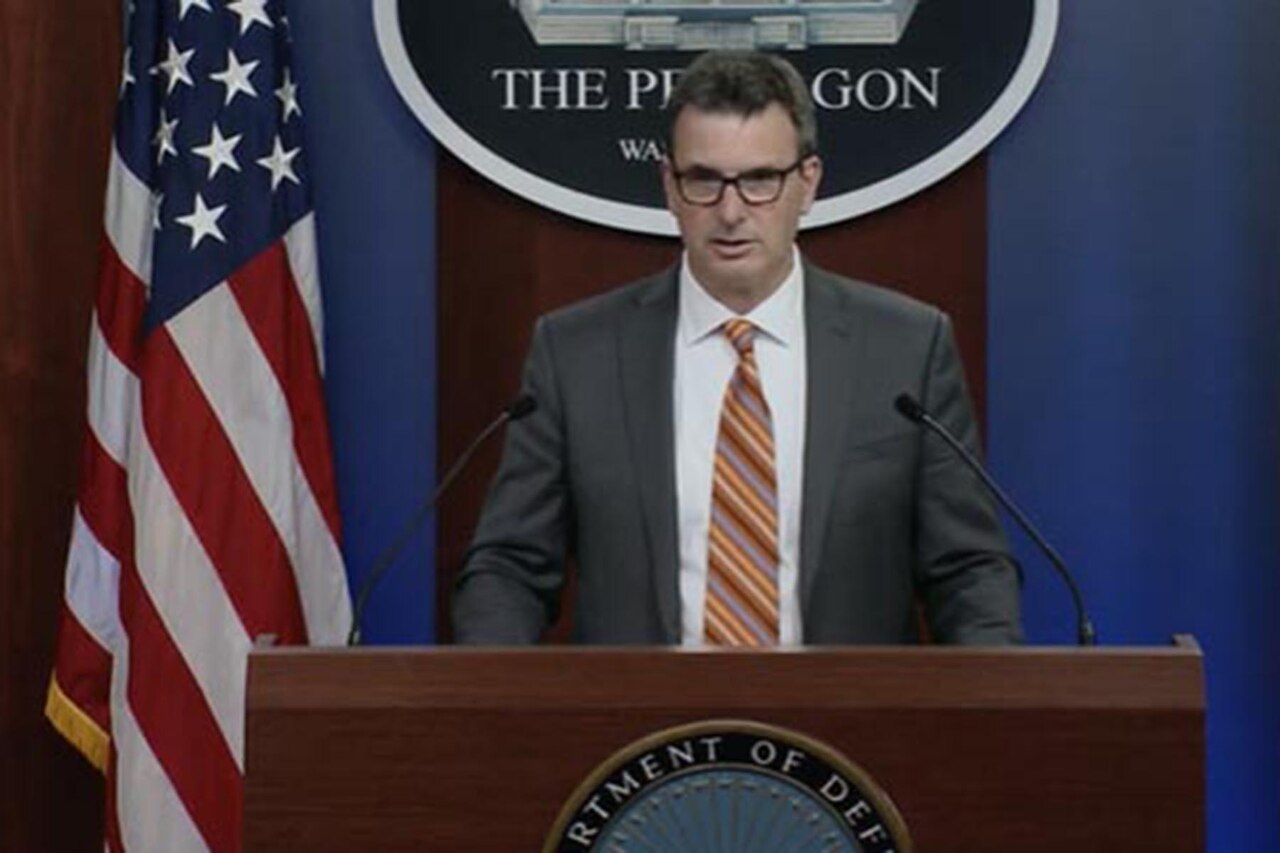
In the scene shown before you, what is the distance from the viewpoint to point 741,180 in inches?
98.3

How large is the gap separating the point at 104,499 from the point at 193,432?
19 centimetres

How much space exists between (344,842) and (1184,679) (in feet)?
2.40

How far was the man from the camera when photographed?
247 centimetres

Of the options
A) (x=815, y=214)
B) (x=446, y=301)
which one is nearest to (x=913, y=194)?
(x=815, y=214)

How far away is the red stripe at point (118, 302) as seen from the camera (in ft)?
11.3

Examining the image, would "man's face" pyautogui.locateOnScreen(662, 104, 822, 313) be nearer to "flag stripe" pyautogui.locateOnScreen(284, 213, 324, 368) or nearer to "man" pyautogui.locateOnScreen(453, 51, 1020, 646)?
"man" pyautogui.locateOnScreen(453, 51, 1020, 646)

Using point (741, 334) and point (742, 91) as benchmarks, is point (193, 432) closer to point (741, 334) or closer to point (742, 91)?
point (741, 334)

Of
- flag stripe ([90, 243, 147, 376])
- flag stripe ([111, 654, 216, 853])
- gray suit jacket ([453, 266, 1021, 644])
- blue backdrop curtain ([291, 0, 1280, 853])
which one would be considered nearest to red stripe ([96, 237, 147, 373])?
flag stripe ([90, 243, 147, 376])

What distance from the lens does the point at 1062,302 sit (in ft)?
11.7

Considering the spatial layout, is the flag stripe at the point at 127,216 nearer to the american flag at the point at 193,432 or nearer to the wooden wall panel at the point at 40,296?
the american flag at the point at 193,432

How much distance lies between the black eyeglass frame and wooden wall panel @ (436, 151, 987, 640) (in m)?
1.05

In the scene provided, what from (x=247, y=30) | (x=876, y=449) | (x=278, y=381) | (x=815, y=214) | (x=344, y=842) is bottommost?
(x=344, y=842)

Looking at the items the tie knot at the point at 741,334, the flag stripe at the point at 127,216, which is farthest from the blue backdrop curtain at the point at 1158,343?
the tie knot at the point at 741,334

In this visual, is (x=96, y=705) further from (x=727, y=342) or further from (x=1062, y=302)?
(x=1062, y=302)
